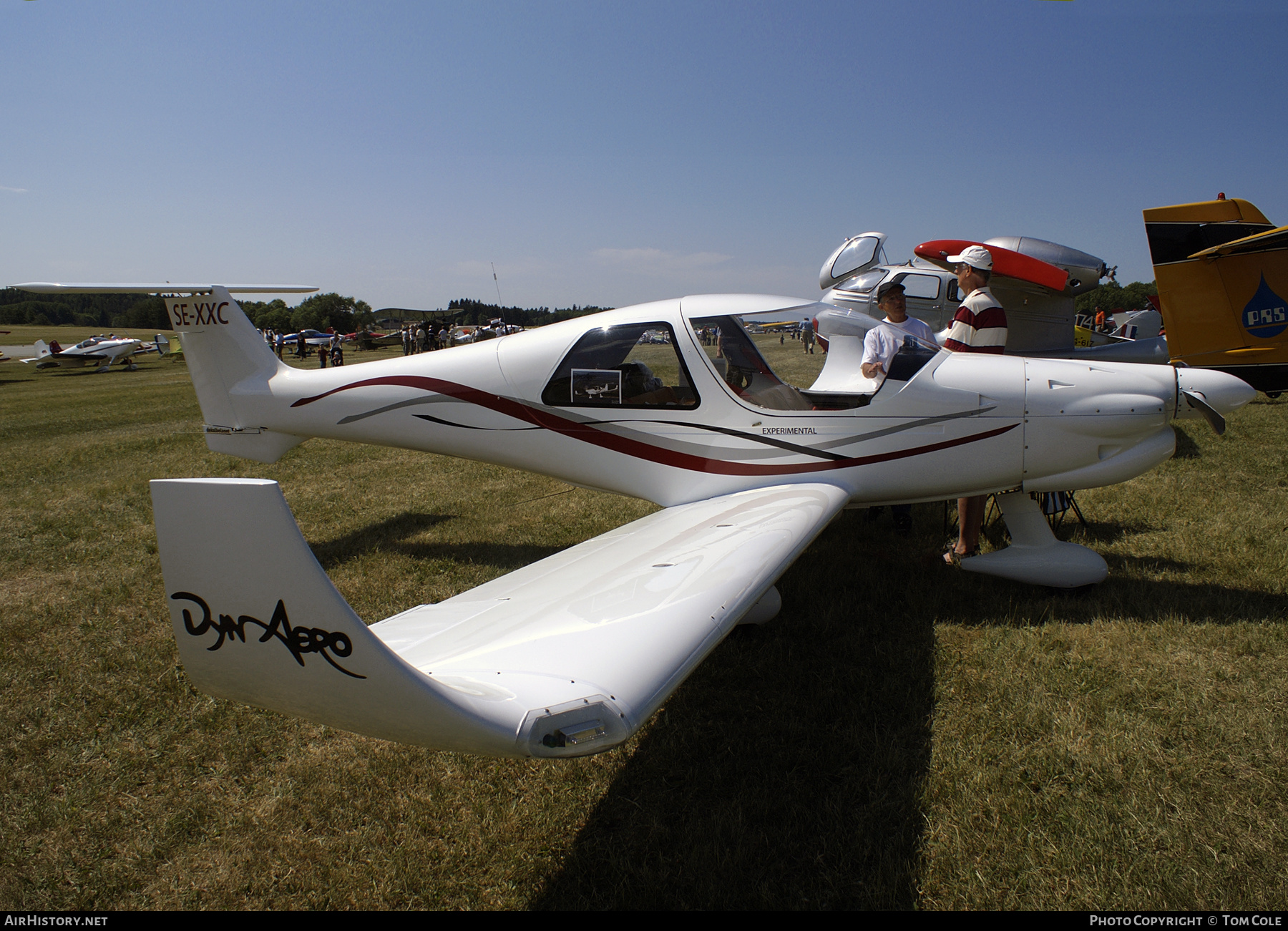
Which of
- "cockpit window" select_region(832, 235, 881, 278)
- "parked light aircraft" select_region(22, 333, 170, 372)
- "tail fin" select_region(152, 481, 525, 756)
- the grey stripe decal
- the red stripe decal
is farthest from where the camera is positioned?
"parked light aircraft" select_region(22, 333, 170, 372)

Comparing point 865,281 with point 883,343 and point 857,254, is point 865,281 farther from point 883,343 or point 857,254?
point 883,343

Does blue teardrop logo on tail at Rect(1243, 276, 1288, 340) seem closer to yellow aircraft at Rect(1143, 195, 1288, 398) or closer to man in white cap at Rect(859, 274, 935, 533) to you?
yellow aircraft at Rect(1143, 195, 1288, 398)

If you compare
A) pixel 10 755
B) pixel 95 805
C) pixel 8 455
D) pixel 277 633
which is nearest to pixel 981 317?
pixel 277 633

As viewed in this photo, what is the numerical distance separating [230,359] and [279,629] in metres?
5.09

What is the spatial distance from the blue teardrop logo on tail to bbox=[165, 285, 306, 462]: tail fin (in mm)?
10852

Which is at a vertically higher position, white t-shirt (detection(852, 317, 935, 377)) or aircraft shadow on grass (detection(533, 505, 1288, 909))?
white t-shirt (detection(852, 317, 935, 377))

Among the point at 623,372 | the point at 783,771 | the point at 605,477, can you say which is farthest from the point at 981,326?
the point at 783,771

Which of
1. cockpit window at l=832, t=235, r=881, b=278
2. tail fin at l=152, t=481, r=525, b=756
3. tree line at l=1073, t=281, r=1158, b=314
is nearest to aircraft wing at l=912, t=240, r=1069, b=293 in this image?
cockpit window at l=832, t=235, r=881, b=278

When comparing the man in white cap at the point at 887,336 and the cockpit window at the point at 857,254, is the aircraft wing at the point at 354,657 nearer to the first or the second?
the man in white cap at the point at 887,336

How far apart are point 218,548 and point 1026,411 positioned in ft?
14.3

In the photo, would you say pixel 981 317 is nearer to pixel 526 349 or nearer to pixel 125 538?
pixel 526 349

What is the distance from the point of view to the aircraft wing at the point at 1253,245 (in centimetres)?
692

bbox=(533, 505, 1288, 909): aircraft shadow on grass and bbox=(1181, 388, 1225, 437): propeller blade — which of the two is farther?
bbox=(1181, 388, 1225, 437): propeller blade

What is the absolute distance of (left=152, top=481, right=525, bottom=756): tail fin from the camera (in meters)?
1.54
